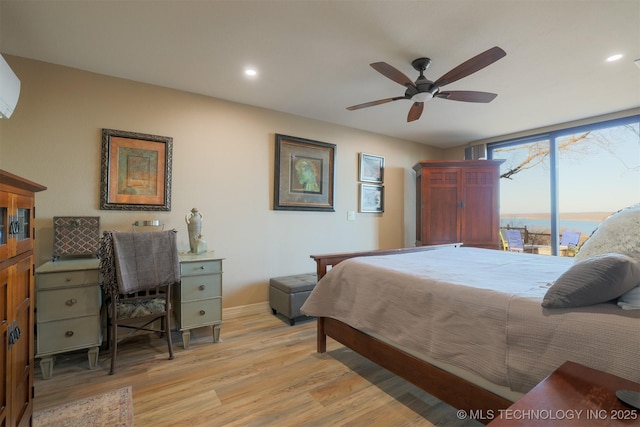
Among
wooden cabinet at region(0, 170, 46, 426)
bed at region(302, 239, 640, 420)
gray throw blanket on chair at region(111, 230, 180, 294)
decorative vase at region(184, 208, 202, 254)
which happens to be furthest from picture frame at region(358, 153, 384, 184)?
wooden cabinet at region(0, 170, 46, 426)

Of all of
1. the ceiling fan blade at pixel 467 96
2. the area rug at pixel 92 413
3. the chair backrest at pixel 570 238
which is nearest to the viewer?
the area rug at pixel 92 413

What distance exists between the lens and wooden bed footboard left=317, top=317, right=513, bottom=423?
1.21 m

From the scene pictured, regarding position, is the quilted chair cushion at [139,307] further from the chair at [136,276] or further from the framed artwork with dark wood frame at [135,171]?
the framed artwork with dark wood frame at [135,171]

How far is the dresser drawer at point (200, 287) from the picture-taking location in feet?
7.60

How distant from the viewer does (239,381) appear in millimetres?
1899

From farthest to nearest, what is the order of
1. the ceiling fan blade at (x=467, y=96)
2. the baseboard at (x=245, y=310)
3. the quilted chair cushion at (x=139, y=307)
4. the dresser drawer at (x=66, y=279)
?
the baseboard at (x=245, y=310) → the ceiling fan blade at (x=467, y=96) → the quilted chair cushion at (x=139, y=307) → the dresser drawer at (x=66, y=279)

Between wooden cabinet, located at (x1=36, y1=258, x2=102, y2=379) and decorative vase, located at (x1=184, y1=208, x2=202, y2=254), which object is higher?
decorative vase, located at (x1=184, y1=208, x2=202, y2=254)

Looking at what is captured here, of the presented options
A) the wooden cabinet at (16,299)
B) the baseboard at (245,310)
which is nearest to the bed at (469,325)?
the baseboard at (245,310)

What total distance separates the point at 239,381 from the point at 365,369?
0.90m

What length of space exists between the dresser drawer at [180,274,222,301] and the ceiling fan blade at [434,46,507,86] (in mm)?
2440

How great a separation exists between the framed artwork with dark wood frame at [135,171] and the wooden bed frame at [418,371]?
1.76 m

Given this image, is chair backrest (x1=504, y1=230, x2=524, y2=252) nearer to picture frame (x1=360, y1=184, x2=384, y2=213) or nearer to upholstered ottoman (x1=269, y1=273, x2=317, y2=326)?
picture frame (x1=360, y1=184, x2=384, y2=213)

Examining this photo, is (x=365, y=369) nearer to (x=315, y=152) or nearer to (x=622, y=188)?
(x=315, y=152)

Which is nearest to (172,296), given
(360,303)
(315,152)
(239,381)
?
(239,381)
